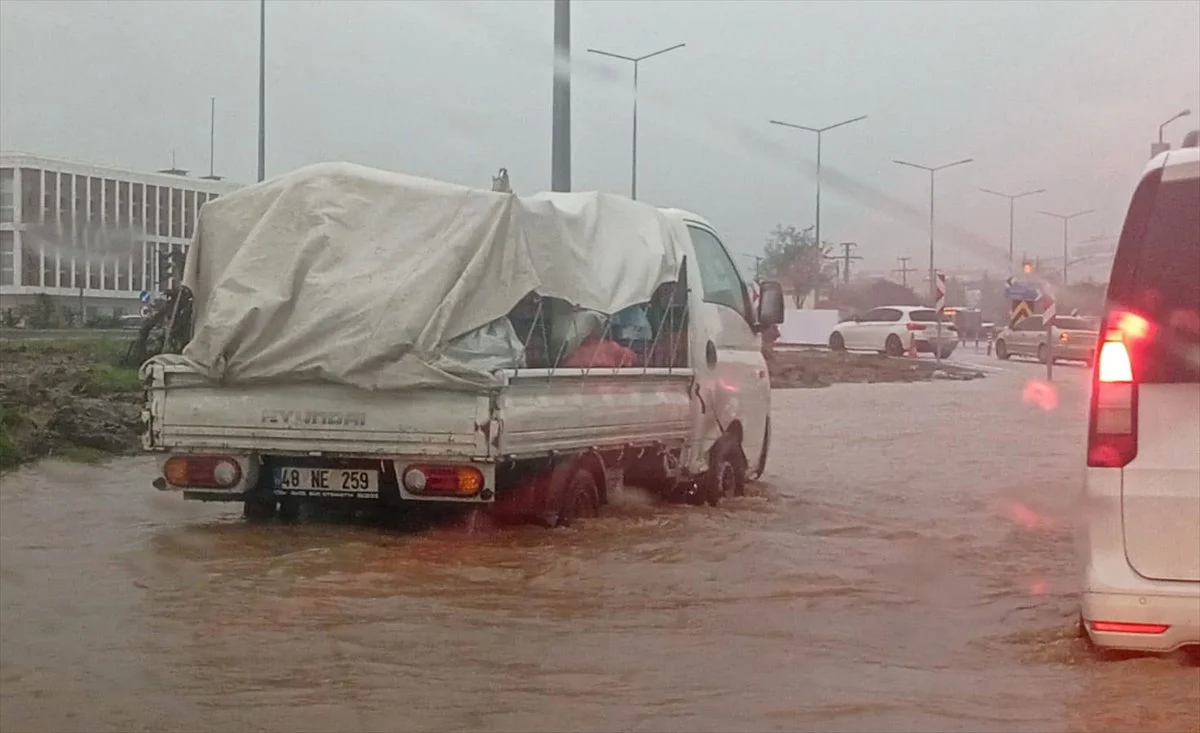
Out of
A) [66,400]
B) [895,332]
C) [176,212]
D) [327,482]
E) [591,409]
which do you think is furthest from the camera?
[895,332]

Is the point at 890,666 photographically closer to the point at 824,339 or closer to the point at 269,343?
the point at 269,343

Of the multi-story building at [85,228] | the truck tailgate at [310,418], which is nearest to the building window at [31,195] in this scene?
the multi-story building at [85,228]

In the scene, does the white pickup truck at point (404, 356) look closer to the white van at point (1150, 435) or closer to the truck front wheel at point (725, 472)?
the truck front wheel at point (725, 472)

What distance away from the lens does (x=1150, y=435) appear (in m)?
4.84

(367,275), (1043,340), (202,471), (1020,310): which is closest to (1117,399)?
(367,275)

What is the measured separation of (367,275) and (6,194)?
11.4 feet

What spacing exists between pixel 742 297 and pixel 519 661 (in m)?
5.82

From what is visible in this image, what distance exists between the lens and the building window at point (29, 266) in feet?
35.1

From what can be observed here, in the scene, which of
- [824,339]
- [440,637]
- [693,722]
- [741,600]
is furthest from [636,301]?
[824,339]

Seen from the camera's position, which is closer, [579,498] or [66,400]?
[579,498]

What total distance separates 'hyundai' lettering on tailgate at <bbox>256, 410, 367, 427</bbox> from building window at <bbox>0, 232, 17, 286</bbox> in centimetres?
323

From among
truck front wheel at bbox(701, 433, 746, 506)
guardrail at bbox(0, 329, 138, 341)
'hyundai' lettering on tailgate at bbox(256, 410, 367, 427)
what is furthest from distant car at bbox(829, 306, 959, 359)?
'hyundai' lettering on tailgate at bbox(256, 410, 367, 427)

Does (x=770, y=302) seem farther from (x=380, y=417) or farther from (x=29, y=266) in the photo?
(x=29, y=266)

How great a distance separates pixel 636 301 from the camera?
9.78 metres
